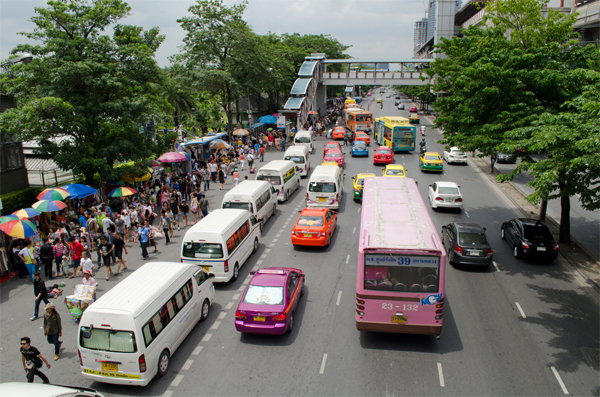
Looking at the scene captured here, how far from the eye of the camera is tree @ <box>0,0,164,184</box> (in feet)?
74.6

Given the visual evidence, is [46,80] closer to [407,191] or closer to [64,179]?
[64,179]

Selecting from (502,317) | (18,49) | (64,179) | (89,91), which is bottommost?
(502,317)

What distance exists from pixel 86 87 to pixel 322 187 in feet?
47.9

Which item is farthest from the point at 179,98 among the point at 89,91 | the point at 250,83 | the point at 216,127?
the point at 89,91

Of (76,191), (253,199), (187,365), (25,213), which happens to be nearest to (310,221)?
(253,199)

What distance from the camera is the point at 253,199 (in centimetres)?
2055

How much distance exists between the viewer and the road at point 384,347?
10172 millimetres

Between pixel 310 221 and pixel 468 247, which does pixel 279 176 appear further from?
pixel 468 247

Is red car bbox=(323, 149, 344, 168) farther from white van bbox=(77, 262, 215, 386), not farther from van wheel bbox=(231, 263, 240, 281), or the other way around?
white van bbox=(77, 262, 215, 386)

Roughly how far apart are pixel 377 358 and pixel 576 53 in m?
16.5

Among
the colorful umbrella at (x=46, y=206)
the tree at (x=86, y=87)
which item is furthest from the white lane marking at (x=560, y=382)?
the tree at (x=86, y=87)

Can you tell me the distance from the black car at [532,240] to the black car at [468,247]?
175cm

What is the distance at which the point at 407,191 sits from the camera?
1552 cm

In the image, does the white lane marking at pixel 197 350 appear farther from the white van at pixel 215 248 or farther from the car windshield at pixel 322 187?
the car windshield at pixel 322 187
